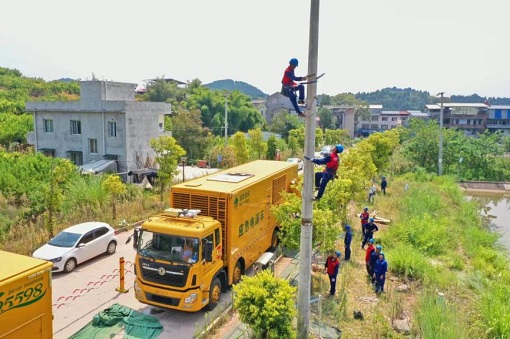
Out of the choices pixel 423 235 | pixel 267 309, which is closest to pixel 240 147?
pixel 423 235

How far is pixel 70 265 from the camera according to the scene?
1329 cm

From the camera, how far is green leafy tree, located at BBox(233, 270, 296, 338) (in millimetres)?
7891

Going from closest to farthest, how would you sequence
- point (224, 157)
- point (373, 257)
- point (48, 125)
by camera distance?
point (373, 257) < point (48, 125) < point (224, 157)

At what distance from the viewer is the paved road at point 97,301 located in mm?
9828

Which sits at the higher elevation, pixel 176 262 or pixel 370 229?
pixel 176 262

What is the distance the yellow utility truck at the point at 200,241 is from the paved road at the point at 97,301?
0.55 m

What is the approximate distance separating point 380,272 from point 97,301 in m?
7.79

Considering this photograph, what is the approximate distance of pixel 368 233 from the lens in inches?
612

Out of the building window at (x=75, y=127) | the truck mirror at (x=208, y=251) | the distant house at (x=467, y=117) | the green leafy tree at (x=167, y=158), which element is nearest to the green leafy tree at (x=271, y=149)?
the building window at (x=75, y=127)

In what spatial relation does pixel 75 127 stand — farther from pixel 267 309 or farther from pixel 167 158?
pixel 267 309

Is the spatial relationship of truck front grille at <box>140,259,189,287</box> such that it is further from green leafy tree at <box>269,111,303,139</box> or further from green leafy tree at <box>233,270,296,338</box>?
green leafy tree at <box>269,111,303,139</box>

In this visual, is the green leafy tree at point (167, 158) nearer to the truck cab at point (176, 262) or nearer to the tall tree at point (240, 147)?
the tall tree at point (240, 147)

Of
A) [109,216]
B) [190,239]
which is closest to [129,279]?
[190,239]

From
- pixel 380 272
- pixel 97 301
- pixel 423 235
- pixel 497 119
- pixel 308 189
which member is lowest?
pixel 97 301
